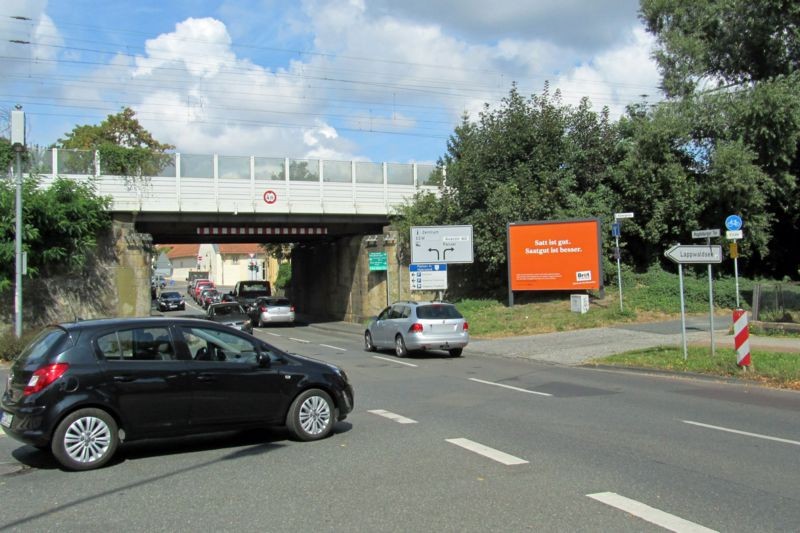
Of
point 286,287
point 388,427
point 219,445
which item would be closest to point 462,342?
point 388,427

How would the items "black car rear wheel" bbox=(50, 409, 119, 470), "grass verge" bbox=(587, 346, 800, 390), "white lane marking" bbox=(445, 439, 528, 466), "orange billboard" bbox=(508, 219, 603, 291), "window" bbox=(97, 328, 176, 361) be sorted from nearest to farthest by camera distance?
"black car rear wheel" bbox=(50, 409, 119, 470)
"white lane marking" bbox=(445, 439, 528, 466)
"window" bbox=(97, 328, 176, 361)
"grass verge" bbox=(587, 346, 800, 390)
"orange billboard" bbox=(508, 219, 603, 291)

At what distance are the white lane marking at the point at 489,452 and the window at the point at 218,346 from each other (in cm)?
254

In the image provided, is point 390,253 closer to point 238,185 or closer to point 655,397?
point 238,185

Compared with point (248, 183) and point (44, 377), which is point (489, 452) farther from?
point (248, 183)

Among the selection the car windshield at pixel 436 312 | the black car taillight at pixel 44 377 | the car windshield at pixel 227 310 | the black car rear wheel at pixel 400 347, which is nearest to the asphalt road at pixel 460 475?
the black car taillight at pixel 44 377

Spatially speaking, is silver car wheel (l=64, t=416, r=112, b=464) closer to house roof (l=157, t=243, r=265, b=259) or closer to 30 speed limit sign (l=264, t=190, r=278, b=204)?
30 speed limit sign (l=264, t=190, r=278, b=204)

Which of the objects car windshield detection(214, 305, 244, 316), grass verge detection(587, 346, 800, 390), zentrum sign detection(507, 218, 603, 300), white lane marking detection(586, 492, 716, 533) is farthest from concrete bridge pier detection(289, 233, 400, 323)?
white lane marking detection(586, 492, 716, 533)

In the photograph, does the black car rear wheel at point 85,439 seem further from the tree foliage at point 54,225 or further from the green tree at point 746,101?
the green tree at point 746,101

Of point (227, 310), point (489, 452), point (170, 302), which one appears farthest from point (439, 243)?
point (170, 302)

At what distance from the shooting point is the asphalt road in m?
5.07

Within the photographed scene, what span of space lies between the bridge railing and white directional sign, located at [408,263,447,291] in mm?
5667

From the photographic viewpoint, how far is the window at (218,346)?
24.2ft

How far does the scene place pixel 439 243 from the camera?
29.1 metres

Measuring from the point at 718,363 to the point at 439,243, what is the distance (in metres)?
16.3
